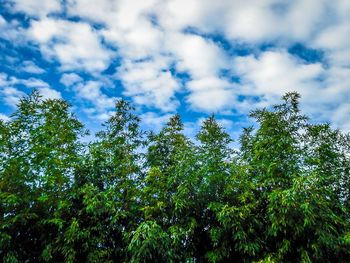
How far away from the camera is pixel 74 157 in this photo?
841 cm

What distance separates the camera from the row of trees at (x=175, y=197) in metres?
7.06

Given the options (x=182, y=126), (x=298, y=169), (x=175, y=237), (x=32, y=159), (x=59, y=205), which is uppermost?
(x=182, y=126)

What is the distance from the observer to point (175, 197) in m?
7.53

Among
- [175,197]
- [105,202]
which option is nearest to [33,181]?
[105,202]

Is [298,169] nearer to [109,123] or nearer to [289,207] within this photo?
[289,207]

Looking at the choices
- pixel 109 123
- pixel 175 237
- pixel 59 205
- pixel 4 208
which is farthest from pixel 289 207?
pixel 4 208

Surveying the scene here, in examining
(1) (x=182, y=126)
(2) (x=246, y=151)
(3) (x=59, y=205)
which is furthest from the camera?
(1) (x=182, y=126)

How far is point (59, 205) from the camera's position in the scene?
734 cm

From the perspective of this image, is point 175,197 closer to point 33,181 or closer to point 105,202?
point 105,202

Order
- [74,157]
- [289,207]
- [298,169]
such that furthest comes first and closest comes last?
[74,157] < [298,169] < [289,207]

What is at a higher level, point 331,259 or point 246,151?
point 246,151

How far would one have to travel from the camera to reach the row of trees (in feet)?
23.2

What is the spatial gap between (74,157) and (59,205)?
1.42 m

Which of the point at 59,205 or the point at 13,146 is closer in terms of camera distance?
the point at 59,205
